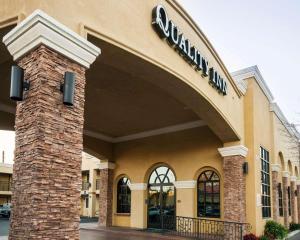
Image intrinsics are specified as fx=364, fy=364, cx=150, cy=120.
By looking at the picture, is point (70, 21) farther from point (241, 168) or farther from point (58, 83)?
point (241, 168)

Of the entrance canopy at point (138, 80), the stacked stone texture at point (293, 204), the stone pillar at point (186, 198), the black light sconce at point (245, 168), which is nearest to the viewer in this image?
the entrance canopy at point (138, 80)

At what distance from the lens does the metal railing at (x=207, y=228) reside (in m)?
14.6

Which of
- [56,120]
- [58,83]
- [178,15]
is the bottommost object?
[56,120]

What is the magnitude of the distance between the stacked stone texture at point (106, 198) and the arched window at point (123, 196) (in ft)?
1.53

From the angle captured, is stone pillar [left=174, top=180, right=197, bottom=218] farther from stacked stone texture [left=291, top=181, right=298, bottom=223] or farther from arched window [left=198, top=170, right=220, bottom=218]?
stacked stone texture [left=291, top=181, right=298, bottom=223]

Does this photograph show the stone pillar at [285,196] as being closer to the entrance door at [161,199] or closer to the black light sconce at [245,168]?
the black light sconce at [245,168]

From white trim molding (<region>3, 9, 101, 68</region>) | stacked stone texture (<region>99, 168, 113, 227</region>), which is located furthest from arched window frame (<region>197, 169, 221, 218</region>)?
white trim molding (<region>3, 9, 101, 68</region>)

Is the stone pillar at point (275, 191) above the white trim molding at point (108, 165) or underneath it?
underneath

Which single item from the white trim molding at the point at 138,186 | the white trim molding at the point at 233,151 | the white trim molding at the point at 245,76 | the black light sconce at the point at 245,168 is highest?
the white trim molding at the point at 245,76

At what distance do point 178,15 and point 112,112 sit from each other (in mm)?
6617

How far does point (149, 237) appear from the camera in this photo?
50.7 feet

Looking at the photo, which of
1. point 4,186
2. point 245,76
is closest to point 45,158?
point 245,76

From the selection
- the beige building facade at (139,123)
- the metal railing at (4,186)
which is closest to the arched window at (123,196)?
the beige building facade at (139,123)

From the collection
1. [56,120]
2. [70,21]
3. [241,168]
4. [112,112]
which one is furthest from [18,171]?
[241,168]
